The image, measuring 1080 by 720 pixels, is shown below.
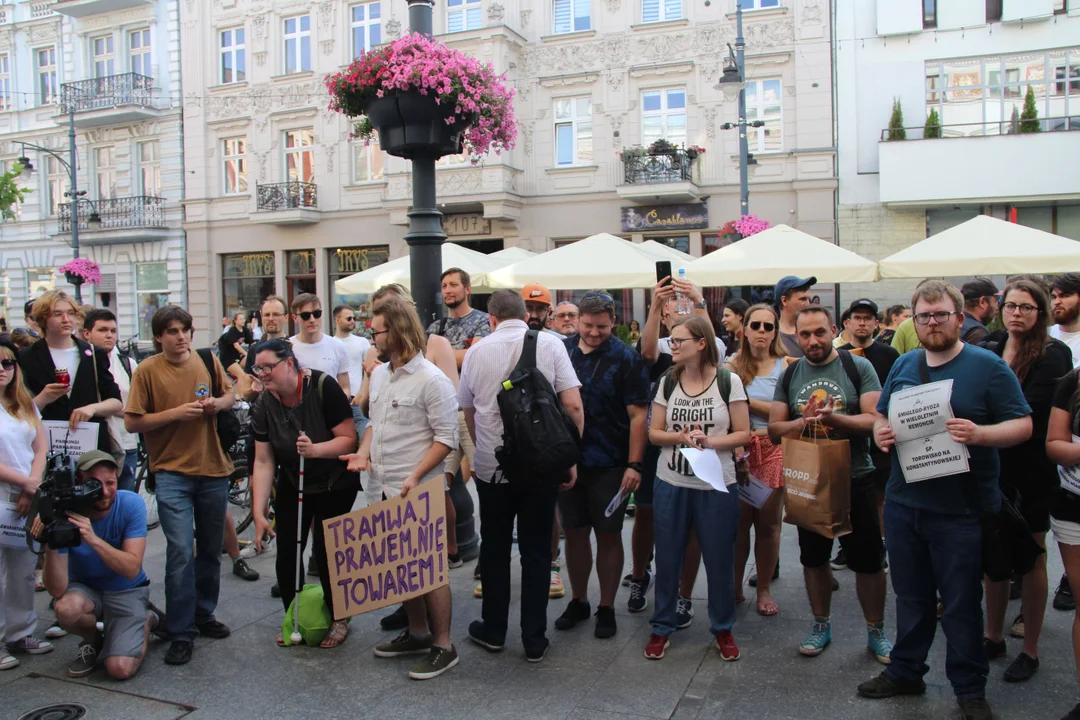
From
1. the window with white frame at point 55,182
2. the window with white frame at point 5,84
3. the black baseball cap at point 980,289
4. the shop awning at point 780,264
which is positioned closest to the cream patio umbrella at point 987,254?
the shop awning at point 780,264

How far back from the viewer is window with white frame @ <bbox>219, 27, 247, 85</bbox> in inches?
971

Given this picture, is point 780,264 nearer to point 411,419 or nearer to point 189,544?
point 411,419

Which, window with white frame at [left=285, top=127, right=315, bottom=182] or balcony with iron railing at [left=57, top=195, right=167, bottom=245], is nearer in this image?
window with white frame at [left=285, top=127, right=315, bottom=182]

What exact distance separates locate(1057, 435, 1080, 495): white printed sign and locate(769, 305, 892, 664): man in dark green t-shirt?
88 centimetres

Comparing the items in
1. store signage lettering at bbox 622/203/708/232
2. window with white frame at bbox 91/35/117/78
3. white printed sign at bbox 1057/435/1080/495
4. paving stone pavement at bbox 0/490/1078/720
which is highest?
window with white frame at bbox 91/35/117/78

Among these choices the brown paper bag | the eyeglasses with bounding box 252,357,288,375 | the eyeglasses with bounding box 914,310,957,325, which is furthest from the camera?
the eyeglasses with bounding box 252,357,288,375

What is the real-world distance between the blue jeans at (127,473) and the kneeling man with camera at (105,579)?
3.68 feet

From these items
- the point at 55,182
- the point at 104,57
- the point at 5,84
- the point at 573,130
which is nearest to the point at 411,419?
the point at 573,130

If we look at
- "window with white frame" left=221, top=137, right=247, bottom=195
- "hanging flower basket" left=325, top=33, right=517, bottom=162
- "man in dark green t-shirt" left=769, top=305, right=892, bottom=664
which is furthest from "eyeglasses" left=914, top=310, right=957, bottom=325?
"window with white frame" left=221, top=137, right=247, bottom=195

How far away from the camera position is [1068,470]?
3607 millimetres

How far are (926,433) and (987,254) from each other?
6283mm

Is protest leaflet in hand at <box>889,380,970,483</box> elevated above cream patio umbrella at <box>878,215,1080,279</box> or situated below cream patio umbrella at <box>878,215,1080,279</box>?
below

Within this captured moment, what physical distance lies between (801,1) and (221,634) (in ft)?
61.0

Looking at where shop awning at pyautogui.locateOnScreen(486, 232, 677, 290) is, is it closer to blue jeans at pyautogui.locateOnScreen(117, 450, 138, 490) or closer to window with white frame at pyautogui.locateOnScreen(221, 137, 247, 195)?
blue jeans at pyautogui.locateOnScreen(117, 450, 138, 490)
